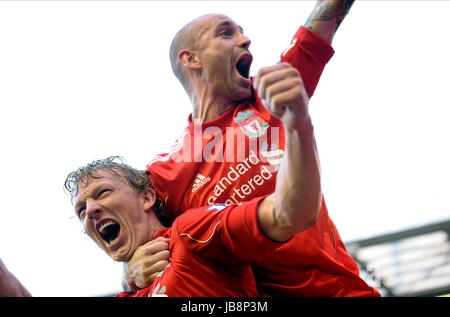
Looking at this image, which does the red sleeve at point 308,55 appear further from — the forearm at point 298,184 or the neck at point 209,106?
the forearm at point 298,184

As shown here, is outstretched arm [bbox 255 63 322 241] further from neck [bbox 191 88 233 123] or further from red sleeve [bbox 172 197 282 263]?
neck [bbox 191 88 233 123]

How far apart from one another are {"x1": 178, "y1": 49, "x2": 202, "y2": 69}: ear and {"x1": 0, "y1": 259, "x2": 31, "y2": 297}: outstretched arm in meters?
1.22

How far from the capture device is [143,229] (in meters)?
3.26

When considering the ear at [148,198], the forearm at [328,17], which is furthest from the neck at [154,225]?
the forearm at [328,17]

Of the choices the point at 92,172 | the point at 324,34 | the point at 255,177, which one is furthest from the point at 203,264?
the point at 324,34

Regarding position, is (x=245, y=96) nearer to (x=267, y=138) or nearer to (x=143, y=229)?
(x=267, y=138)

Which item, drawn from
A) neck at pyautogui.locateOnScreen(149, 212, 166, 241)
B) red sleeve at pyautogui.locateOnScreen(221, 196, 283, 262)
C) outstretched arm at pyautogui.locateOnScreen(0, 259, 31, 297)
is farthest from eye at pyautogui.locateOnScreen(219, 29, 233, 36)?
outstretched arm at pyautogui.locateOnScreen(0, 259, 31, 297)

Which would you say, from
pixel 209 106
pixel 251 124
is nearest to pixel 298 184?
pixel 251 124

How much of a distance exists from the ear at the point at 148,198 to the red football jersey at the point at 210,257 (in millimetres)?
364

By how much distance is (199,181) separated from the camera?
3.28m

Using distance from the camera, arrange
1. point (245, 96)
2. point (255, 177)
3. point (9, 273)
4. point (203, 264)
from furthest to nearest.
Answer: point (245, 96), point (255, 177), point (203, 264), point (9, 273)

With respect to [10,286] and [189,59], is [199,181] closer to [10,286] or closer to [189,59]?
[189,59]

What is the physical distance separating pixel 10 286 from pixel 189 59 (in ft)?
4.27
